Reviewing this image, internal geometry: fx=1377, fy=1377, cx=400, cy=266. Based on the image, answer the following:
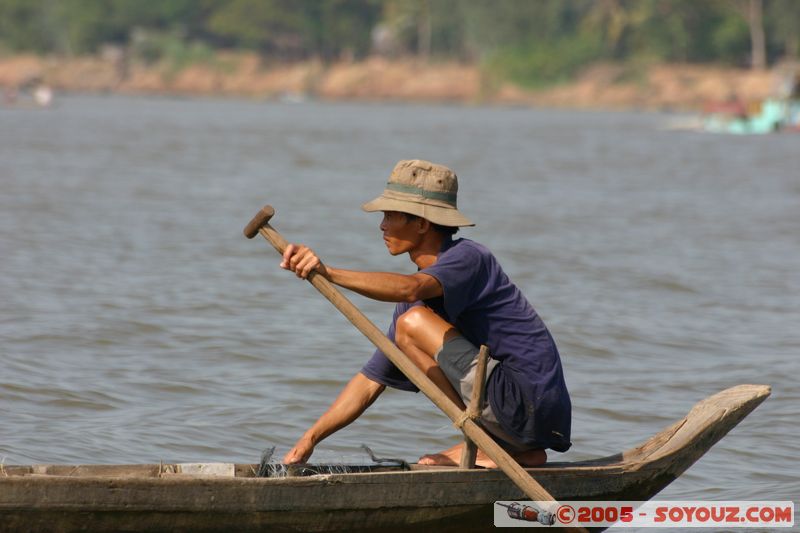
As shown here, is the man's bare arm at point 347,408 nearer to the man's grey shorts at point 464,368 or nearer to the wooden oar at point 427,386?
the man's grey shorts at point 464,368

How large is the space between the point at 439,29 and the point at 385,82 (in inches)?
188

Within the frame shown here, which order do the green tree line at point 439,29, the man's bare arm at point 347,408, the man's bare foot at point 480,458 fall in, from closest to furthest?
the man's bare foot at point 480,458
the man's bare arm at point 347,408
the green tree line at point 439,29

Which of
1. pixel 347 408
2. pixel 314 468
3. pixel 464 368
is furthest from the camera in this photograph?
pixel 347 408

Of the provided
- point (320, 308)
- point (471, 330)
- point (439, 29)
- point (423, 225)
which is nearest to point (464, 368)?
point (471, 330)

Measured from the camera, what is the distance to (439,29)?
85.2 m

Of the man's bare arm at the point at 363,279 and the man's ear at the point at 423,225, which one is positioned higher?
the man's ear at the point at 423,225

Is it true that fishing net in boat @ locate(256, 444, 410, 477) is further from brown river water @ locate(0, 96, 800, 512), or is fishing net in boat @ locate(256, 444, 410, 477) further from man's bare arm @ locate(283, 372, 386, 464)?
brown river water @ locate(0, 96, 800, 512)

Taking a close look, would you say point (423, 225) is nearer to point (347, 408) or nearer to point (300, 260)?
point (300, 260)

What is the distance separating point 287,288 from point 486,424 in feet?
20.6

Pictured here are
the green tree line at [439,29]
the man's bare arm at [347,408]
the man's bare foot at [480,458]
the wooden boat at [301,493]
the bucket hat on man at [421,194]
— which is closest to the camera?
the wooden boat at [301,493]

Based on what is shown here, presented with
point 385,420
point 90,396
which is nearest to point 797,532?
point 385,420

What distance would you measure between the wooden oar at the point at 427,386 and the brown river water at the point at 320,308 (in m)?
0.85

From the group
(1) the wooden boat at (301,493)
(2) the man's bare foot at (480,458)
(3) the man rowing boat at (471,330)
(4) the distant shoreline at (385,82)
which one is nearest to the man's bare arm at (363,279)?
(3) the man rowing boat at (471,330)

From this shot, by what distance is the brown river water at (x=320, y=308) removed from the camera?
6.41 meters
